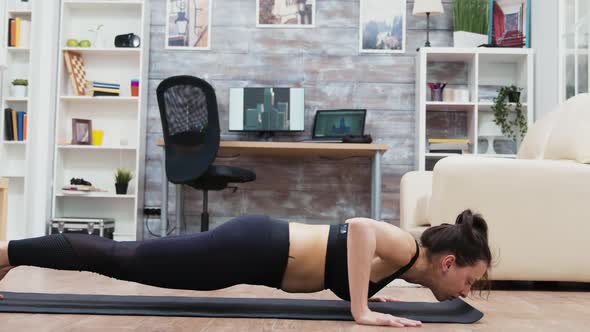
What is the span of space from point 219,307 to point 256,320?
231 millimetres

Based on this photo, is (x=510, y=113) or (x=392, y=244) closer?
(x=392, y=244)

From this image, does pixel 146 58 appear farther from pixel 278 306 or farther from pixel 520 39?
pixel 278 306

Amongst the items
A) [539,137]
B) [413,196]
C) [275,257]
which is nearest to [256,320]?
[275,257]

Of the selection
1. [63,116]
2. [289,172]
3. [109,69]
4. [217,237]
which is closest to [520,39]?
[289,172]

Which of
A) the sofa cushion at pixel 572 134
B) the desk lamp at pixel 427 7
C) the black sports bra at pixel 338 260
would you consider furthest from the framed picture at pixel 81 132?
the black sports bra at pixel 338 260

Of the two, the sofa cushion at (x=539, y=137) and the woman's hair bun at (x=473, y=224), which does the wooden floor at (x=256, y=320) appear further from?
the sofa cushion at (x=539, y=137)

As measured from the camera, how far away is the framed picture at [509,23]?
5.27 meters

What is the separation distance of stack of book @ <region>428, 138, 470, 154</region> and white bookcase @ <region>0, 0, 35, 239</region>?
10.2 feet

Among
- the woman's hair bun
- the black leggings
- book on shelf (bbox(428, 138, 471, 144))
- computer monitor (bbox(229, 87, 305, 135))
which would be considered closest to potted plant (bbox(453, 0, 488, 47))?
book on shelf (bbox(428, 138, 471, 144))

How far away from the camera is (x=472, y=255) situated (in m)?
1.78

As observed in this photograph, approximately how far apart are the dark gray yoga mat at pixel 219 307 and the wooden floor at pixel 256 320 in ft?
0.20

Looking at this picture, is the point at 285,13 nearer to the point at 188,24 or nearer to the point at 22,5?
the point at 188,24

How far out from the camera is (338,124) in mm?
5293

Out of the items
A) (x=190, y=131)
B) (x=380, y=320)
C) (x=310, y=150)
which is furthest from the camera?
(x=310, y=150)
